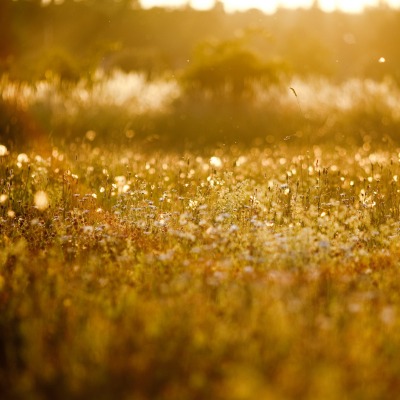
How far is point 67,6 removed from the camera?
6150 centimetres

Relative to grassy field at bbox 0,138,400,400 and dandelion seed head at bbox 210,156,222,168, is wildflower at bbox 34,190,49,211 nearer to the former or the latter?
grassy field at bbox 0,138,400,400

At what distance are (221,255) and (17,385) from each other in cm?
222

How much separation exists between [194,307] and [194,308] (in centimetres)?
2

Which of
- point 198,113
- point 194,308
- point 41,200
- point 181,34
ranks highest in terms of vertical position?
point 181,34

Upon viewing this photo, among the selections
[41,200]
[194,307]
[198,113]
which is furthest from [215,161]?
[198,113]

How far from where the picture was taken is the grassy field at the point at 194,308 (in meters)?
2.77

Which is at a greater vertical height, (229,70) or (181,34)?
(181,34)

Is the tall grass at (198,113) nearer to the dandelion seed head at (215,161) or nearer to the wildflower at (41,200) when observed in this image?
the dandelion seed head at (215,161)

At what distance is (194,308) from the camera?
3.38 meters

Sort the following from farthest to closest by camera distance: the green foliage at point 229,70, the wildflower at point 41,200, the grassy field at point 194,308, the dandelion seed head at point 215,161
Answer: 1. the green foliage at point 229,70
2. the dandelion seed head at point 215,161
3. the wildflower at point 41,200
4. the grassy field at point 194,308

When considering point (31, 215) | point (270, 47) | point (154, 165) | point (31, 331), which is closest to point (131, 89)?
point (154, 165)

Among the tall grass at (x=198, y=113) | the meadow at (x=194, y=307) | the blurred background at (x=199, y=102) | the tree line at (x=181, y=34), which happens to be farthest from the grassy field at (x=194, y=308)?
the tree line at (x=181, y=34)

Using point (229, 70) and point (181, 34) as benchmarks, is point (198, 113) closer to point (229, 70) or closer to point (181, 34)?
point (229, 70)

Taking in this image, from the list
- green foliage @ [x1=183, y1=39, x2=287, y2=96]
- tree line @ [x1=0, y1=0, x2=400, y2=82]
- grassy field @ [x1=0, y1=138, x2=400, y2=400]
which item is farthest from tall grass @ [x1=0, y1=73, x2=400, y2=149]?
tree line @ [x1=0, y1=0, x2=400, y2=82]
